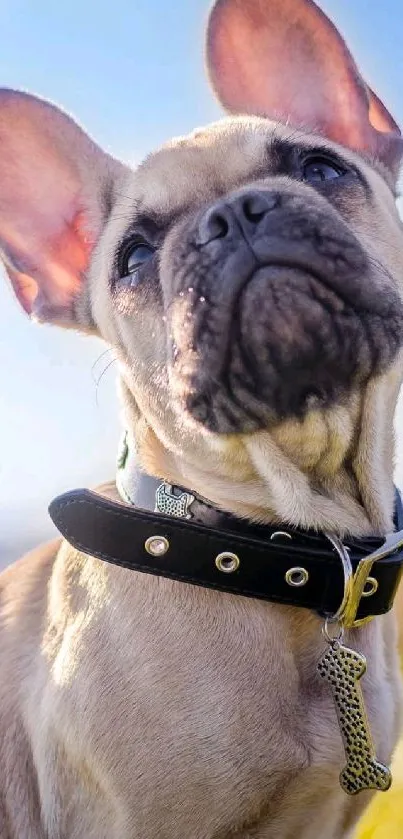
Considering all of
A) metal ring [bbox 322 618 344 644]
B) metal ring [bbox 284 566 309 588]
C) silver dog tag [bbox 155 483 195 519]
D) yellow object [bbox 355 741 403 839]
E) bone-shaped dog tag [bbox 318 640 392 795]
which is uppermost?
silver dog tag [bbox 155 483 195 519]

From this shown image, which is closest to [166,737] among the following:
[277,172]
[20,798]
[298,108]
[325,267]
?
[20,798]

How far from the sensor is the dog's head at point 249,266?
1.55 m

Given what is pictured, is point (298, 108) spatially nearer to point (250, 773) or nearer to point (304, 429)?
point (304, 429)

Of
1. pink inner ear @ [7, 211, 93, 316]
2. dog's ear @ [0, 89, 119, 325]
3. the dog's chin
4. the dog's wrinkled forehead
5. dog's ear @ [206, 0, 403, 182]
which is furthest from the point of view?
pink inner ear @ [7, 211, 93, 316]

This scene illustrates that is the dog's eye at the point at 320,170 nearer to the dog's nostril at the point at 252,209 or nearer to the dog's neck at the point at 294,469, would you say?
the dog's nostril at the point at 252,209

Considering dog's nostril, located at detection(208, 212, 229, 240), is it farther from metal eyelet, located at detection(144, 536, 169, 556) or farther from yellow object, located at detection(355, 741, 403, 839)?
yellow object, located at detection(355, 741, 403, 839)

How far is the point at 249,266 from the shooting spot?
1541mm

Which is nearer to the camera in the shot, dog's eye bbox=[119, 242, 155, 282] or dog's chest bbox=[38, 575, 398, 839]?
dog's chest bbox=[38, 575, 398, 839]

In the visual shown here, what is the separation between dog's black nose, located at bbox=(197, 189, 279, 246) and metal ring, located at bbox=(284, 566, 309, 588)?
660mm

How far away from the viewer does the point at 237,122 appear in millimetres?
2047

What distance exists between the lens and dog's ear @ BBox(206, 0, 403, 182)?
2.15 meters

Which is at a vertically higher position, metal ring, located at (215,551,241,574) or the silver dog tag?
the silver dog tag

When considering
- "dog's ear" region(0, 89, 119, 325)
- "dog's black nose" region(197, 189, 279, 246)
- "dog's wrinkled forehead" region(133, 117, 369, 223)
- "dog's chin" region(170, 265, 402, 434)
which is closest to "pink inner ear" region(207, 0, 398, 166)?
"dog's wrinkled forehead" region(133, 117, 369, 223)


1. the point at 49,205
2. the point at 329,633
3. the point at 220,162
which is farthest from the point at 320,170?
the point at 329,633
